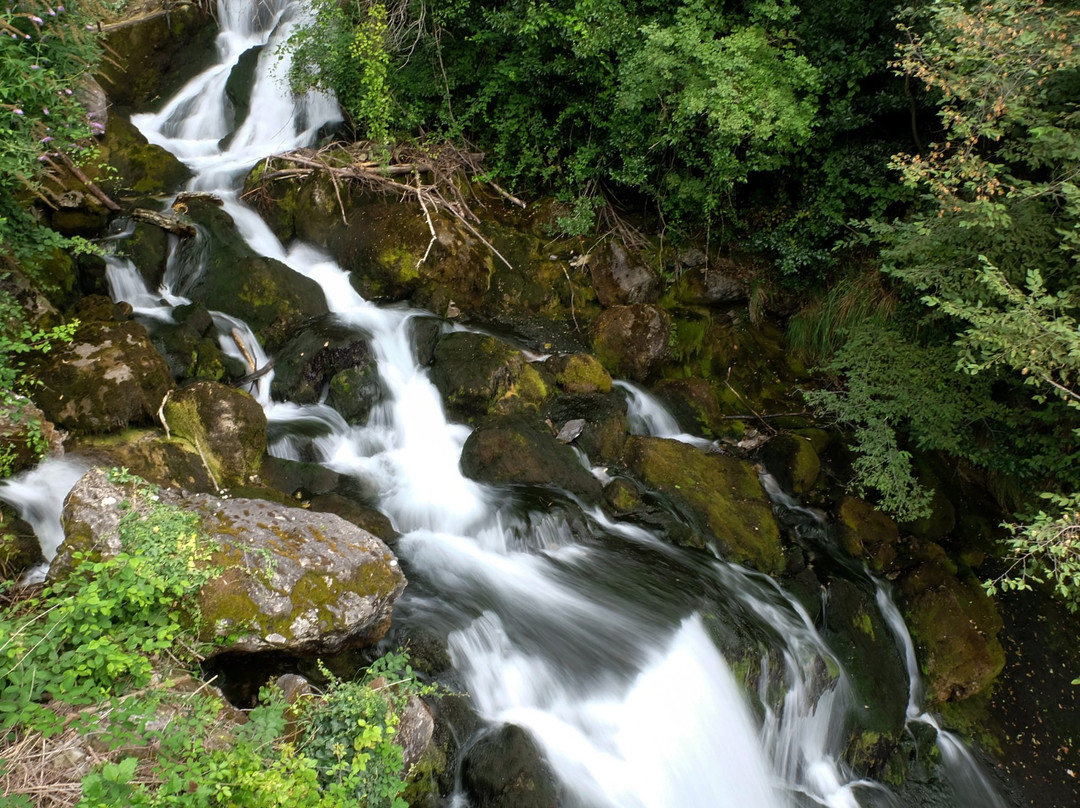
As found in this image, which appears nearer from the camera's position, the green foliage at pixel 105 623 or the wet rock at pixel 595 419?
the green foliage at pixel 105 623

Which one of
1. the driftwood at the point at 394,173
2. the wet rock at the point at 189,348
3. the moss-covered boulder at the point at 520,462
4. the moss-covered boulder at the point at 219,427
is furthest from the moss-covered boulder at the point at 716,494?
the wet rock at the point at 189,348

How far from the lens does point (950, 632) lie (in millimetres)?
6191

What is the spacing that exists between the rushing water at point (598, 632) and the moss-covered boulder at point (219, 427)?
569 millimetres

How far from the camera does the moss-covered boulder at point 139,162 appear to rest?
8.80m

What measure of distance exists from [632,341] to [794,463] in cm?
239

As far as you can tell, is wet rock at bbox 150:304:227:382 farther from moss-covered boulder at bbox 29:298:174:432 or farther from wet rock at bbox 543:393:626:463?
wet rock at bbox 543:393:626:463

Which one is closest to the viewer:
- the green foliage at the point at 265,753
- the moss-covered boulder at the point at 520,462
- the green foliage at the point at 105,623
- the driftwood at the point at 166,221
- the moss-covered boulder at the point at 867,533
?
the green foliage at the point at 265,753

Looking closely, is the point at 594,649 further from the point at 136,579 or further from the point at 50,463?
the point at 50,463

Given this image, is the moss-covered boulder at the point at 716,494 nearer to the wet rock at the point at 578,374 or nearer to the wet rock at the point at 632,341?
the wet rock at the point at 578,374

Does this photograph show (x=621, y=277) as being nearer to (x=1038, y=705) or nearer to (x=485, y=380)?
(x=485, y=380)

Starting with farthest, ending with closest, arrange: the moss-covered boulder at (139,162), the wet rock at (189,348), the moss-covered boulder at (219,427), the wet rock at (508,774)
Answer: the moss-covered boulder at (139,162) → the wet rock at (189,348) → the moss-covered boulder at (219,427) → the wet rock at (508,774)

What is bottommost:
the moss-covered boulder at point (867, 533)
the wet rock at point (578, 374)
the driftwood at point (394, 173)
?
the moss-covered boulder at point (867, 533)

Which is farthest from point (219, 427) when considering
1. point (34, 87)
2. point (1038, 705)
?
point (1038, 705)

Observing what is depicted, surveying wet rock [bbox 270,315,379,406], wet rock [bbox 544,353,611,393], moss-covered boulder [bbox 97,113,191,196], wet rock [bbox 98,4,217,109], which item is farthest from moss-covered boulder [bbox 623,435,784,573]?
wet rock [bbox 98,4,217,109]
